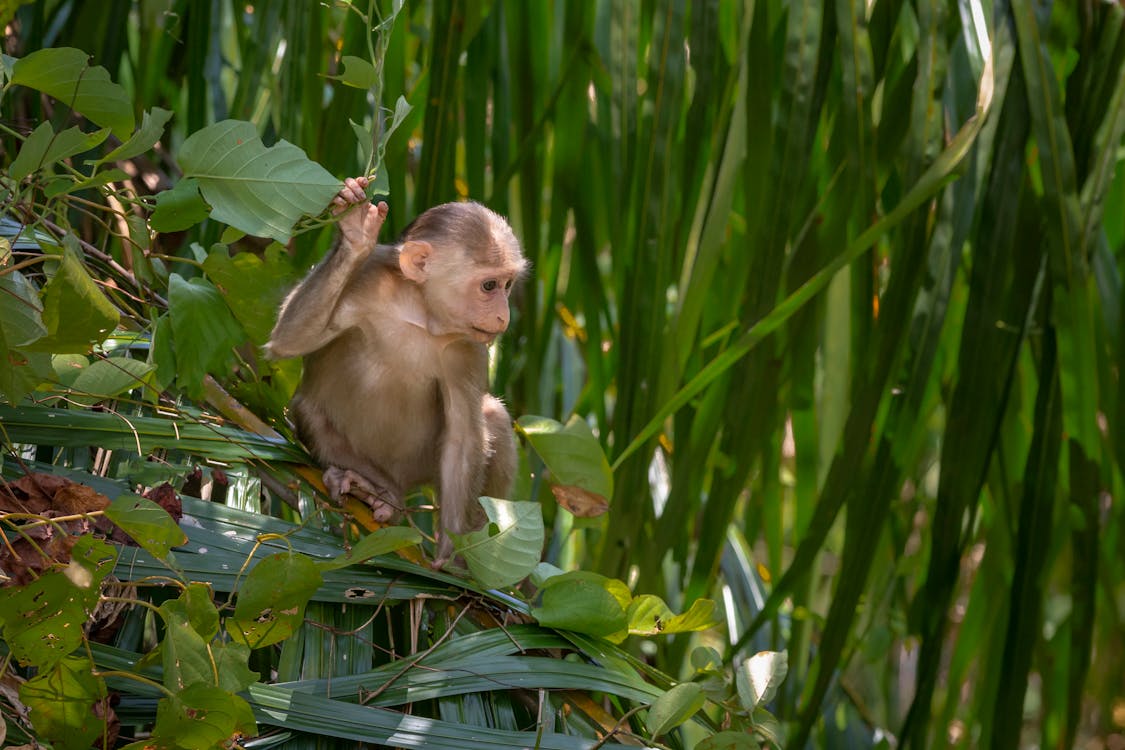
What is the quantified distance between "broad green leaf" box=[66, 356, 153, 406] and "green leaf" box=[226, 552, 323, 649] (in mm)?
450

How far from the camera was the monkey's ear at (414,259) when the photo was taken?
2.87 meters

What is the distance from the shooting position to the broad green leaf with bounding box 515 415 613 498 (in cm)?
233

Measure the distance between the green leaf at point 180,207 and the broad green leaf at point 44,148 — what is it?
26cm

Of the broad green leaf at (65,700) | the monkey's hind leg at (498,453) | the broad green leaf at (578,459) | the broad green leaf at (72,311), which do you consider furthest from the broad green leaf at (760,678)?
the monkey's hind leg at (498,453)

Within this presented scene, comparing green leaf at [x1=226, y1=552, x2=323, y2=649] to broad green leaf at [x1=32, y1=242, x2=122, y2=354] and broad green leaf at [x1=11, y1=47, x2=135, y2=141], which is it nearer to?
broad green leaf at [x1=32, y1=242, x2=122, y2=354]

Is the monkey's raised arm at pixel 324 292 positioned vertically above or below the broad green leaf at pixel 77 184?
below

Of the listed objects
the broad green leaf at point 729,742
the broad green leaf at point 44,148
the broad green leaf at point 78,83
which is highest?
the broad green leaf at point 78,83

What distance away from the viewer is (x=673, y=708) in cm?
172

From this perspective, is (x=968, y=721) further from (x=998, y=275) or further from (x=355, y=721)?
(x=355, y=721)

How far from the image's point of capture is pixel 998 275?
2.38 m

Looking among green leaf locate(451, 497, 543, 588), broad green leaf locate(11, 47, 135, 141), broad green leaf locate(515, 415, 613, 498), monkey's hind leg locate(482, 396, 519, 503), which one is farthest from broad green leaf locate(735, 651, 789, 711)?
monkey's hind leg locate(482, 396, 519, 503)

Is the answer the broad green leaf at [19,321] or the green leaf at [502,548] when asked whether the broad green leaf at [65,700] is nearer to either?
the broad green leaf at [19,321]

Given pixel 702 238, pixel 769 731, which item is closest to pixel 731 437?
pixel 702 238

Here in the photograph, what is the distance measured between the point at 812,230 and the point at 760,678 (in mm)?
1009
